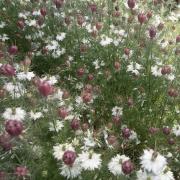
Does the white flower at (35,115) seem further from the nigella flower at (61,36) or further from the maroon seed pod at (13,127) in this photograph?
the nigella flower at (61,36)

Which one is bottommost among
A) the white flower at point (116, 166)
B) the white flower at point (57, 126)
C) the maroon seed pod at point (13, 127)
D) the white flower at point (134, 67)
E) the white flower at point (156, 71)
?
the white flower at point (57, 126)

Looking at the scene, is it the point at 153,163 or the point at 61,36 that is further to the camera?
the point at 61,36

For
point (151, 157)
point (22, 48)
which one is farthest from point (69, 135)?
point (22, 48)

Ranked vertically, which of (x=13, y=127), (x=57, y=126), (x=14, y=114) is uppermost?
(x=13, y=127)

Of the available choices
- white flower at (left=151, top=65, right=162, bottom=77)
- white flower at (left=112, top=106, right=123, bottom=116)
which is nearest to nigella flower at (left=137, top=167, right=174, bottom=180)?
white flower at (left=112, top=106, right=123, bottom=116)

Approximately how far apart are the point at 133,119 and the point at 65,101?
615mm

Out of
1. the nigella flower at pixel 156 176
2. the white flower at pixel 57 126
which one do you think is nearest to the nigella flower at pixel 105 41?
the white flower at pixel 57 126

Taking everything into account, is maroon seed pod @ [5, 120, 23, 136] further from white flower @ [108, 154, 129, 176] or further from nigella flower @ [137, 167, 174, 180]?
nigella flower @ [137, 167, 174, 180]

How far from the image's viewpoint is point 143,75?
4.11 metres

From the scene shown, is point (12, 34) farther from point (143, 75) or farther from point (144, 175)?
point (144, 175)

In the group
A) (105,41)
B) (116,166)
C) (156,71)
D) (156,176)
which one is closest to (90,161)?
(116,166)

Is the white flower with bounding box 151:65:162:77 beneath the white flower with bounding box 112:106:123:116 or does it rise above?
above

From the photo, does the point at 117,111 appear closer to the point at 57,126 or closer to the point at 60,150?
the point at 57,126

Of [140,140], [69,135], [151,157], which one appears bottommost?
[140,140]
